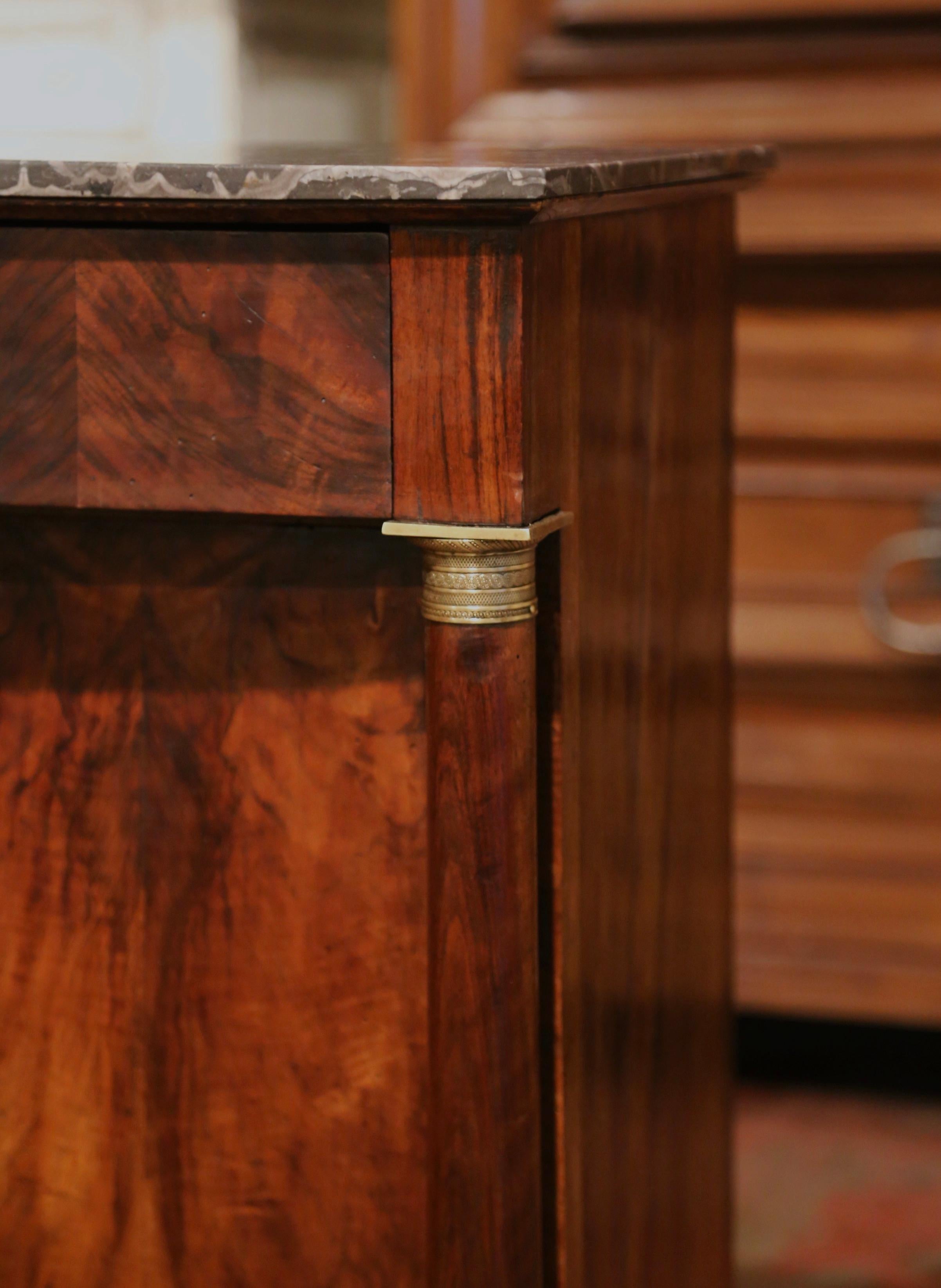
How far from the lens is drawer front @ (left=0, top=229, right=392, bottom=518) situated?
0.61m

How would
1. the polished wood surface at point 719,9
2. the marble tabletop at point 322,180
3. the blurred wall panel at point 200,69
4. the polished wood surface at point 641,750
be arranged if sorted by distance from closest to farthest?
the marble tabletop at point 322,180 < the polished wood surface at point 641,750 < the polished wood surface at point 719,9 < the blurred wall panel at point 200,69

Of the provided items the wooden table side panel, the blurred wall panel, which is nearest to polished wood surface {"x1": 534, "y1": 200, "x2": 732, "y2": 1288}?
the wooden table side panel

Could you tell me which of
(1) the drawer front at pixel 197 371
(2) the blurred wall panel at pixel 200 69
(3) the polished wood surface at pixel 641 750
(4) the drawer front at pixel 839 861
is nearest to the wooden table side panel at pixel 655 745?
(3) the polished wood surface at pixel 641 750

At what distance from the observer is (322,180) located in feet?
1.89

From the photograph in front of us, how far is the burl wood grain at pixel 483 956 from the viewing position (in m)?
0.63

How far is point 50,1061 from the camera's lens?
746 millimetres

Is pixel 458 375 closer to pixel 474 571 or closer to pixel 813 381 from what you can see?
pixel 474 571

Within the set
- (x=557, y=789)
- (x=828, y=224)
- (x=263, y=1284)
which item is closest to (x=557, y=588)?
(x=557, y=789)

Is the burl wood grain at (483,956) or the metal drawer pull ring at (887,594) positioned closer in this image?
the burl wood grain at (483,956)

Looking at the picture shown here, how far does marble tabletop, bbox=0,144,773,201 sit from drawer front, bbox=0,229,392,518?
25 mm

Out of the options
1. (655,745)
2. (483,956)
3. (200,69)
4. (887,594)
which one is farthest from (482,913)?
(200,69)

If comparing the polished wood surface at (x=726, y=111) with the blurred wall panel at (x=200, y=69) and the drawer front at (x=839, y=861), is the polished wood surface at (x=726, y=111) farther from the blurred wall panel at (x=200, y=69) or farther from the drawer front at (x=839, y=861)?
the drawer front at (x=839, y=861)

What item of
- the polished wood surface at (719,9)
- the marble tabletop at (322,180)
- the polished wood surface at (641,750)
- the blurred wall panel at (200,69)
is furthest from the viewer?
the blurred wall panel at (200,69)

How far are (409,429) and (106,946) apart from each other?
0.89 feet
